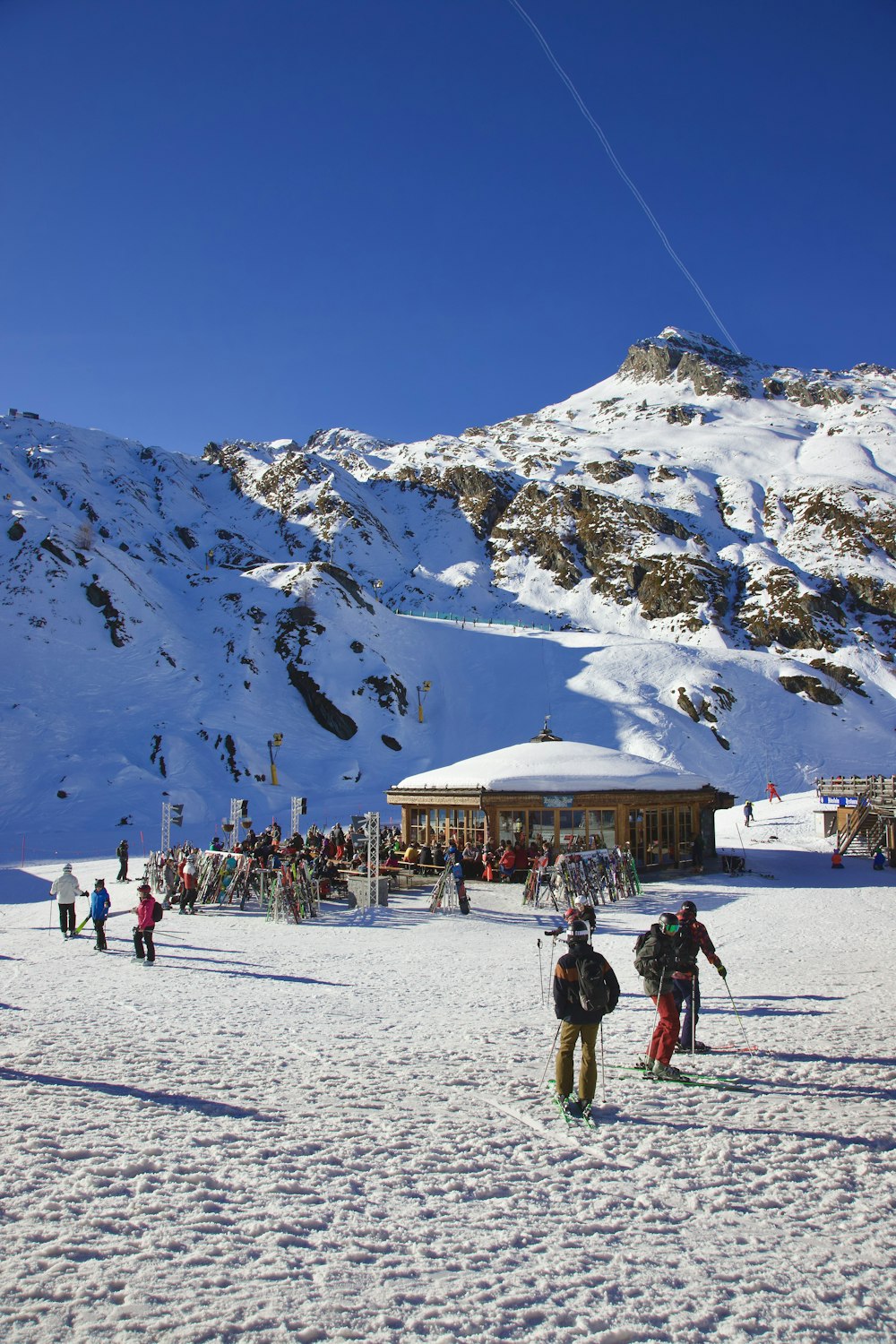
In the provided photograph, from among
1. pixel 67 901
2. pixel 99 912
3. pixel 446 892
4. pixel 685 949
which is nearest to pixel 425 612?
pixel 446 892

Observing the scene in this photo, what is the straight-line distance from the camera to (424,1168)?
5961 mm

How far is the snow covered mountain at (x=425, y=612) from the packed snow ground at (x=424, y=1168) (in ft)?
84.7

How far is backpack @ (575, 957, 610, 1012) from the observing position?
6789 mm

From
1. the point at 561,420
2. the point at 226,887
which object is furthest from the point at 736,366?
the point at 226,887

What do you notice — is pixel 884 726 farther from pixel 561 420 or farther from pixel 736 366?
pixel 736 366

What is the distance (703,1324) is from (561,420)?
155647mm

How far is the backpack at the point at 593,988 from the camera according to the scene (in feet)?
22.3

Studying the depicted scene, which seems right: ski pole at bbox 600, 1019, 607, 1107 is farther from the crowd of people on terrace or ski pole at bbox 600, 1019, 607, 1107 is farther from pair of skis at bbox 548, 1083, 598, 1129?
the crowd of people on terrace

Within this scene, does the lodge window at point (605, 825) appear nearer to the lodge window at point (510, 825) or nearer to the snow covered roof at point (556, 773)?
the snow covered roof at point (556, 773)

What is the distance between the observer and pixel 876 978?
40.2ft

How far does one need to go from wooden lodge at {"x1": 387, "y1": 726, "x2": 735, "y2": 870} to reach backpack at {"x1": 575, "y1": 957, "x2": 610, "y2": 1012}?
51.8 ft

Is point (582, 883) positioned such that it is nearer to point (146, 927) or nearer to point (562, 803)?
point (562, 803)

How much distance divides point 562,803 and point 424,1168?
1768 centimetres

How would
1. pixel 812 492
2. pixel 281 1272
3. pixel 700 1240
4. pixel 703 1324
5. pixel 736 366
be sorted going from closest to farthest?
pixel 703 1324 → pixel 281 1272 → pixel 700 1240 → pixel 812 492 → pixel 736 366
